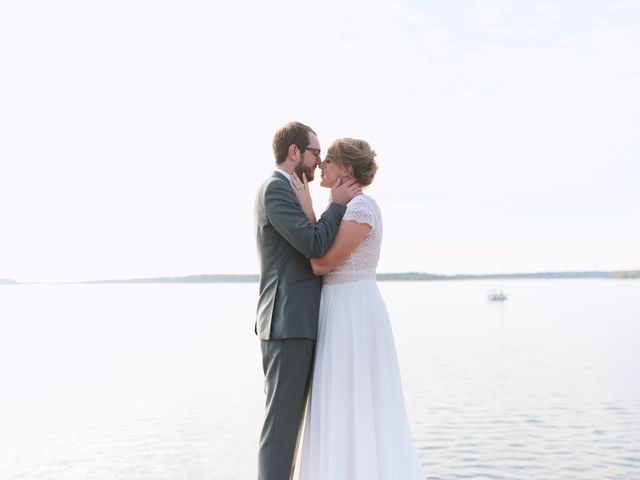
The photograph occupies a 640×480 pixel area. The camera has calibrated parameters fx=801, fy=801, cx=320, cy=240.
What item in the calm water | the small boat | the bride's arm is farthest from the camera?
the small boat

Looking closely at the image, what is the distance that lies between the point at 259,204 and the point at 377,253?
73cm

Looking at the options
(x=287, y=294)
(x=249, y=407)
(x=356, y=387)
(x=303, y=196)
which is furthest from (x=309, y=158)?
(x=249, y=407)

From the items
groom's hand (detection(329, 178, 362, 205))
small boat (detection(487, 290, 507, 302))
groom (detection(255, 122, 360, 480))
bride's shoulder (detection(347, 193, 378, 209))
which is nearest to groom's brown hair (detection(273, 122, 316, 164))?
groom (detection(255, 122, 360, 480))

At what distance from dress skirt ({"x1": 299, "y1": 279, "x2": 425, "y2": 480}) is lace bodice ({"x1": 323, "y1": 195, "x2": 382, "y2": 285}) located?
0.17 ft

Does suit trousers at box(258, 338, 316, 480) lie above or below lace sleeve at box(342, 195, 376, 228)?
below

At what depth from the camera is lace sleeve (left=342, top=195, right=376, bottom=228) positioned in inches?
171

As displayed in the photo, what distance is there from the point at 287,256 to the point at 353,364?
2.27ft

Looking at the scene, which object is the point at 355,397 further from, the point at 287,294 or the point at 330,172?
the point at 330,172

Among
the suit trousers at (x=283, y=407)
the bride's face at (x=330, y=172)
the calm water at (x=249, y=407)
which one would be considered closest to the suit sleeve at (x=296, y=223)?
the bride's face at (x=330, y=172)

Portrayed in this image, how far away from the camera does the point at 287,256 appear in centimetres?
432

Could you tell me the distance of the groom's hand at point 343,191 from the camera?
14.6ft

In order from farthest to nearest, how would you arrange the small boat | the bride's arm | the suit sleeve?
the small boat → the bride's arm → the suit sleeve

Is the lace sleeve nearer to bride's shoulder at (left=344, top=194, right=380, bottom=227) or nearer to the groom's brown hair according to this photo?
bride's shoulder at (left=344, top=194, right=380, bottom=227)

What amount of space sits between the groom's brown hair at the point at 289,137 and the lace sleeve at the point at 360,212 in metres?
0.42
